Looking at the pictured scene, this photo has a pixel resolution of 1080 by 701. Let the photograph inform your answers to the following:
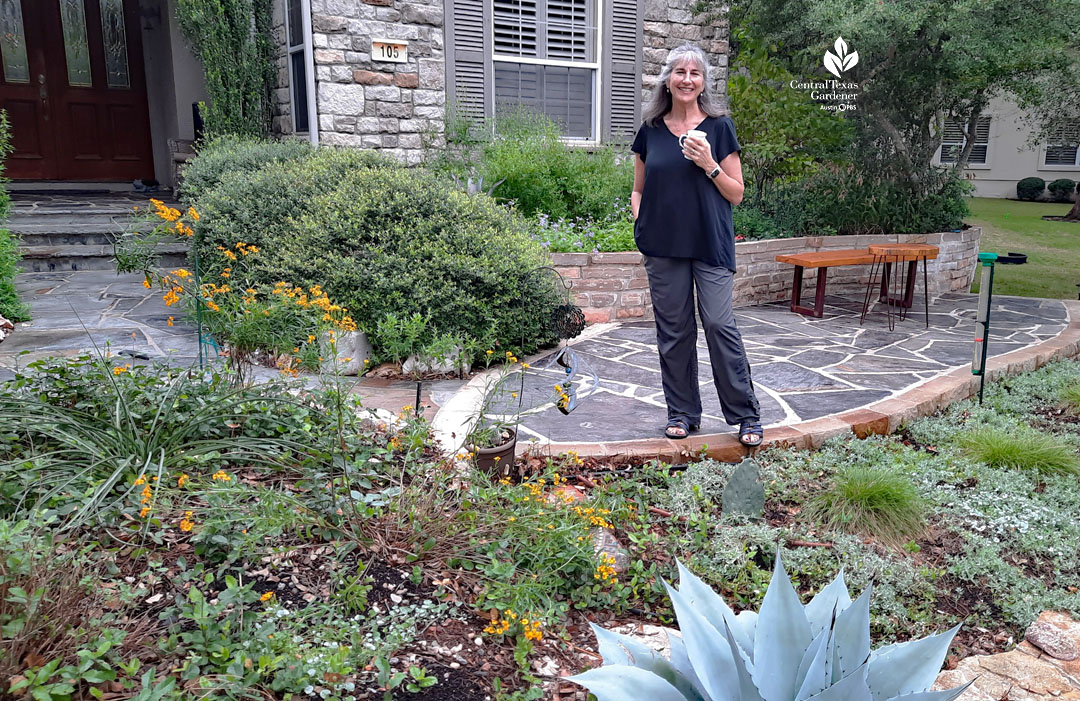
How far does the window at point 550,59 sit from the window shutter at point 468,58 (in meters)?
0.17

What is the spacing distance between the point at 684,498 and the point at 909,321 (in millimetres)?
4674

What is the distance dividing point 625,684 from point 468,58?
7821 millimetres

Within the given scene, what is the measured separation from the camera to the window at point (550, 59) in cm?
868

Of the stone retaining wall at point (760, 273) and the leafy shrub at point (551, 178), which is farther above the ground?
the leafy shrub at point (551, 178)

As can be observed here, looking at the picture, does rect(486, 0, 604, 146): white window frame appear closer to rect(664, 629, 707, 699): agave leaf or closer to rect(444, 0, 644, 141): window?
rect(444, 0, 644, 141): window

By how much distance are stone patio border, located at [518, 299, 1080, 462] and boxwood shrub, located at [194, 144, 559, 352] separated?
1190mm

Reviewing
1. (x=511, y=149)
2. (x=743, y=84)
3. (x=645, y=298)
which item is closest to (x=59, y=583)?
(x=645, y=298)

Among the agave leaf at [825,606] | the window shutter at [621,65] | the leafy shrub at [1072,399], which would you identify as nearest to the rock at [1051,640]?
the agave leaf at [825,606]

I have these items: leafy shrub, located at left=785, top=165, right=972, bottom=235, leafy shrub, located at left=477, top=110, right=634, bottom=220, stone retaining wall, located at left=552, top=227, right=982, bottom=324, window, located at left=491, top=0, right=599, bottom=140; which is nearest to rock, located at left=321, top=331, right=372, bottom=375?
stone retaining wall, located at left=552, top=227, right=982, bottom=324

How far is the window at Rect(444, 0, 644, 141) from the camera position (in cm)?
842

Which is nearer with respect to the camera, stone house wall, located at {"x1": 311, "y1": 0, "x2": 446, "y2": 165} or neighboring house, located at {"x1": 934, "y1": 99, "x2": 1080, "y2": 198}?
stone house wall, located at {"x1": 311, "y1": 0, "x2": 446, "y2": 165}

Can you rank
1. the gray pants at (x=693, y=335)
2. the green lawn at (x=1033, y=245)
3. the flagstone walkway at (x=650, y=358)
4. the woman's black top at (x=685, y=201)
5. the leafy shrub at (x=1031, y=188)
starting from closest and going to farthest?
1. the woman's black top at (x=685, y=201)
2. the gray pants at (x=693, y=335)
3. the flagstone walkway at (x=650, y=358)
4. the green lawn at (x=1033, y=245)
5. the leafy shrub at (x=1031, y=188)

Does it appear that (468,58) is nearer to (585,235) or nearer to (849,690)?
(585,235)

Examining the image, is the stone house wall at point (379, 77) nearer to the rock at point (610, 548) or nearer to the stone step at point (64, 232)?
the stone step at point (64, 232)
